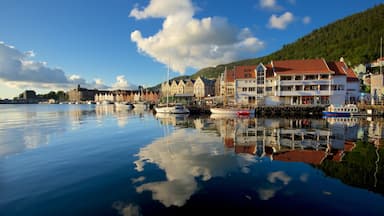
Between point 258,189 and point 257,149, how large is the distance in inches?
330

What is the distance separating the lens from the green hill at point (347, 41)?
101m

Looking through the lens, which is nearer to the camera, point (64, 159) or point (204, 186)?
point (204, 186)

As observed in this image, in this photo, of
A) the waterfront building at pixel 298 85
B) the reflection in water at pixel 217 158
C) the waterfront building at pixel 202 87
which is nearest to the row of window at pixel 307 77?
the waterfront building at pixel 298 85

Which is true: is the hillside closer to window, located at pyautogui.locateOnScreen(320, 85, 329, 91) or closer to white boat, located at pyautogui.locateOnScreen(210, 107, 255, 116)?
window, located at pyautogui.locateOnScreen(320, 85, 329, 91)

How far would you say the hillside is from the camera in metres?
101

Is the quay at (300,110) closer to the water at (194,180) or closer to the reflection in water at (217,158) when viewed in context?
the reflection in water at (217,158)

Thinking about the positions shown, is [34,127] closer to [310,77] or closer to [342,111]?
[342,111]

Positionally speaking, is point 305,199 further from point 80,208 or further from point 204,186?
point 80,208

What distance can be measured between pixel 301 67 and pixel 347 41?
7837 cm

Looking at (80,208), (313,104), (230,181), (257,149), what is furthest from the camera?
(313,104)

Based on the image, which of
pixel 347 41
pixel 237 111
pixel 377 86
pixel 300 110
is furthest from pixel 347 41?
pixel 237 111

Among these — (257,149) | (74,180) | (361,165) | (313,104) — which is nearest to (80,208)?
(74,180)

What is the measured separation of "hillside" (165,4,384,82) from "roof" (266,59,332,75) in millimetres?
52894

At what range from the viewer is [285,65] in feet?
201
